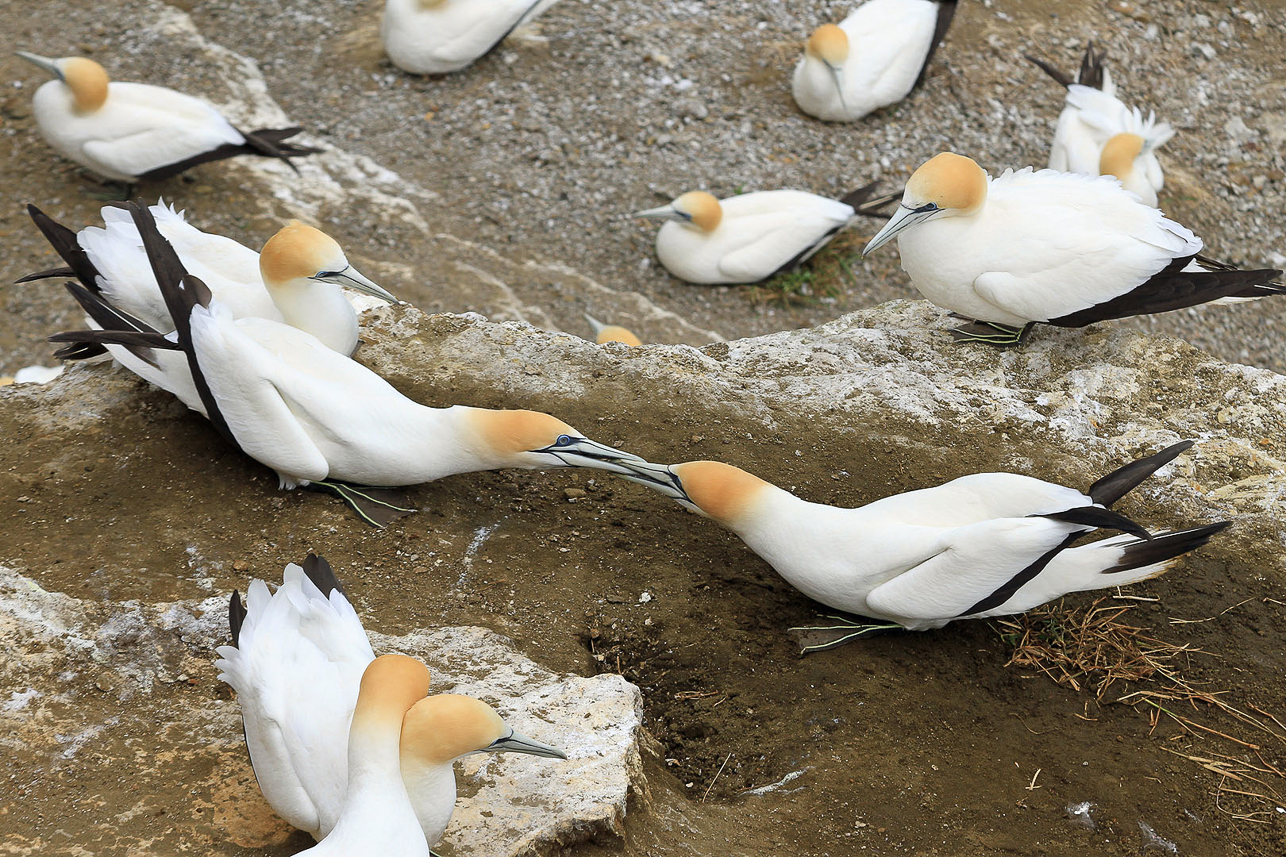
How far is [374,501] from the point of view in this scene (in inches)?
152

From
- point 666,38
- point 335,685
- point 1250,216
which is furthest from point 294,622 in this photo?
point 1250,216

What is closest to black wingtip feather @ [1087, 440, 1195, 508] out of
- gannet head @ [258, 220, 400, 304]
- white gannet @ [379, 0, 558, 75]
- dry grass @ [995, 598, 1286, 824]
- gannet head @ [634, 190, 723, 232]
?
dry grass @ [995, 598, 1286, 824]

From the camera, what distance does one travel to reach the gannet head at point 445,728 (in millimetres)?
2309

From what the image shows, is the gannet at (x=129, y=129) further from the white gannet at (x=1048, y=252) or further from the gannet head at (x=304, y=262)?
the white gannet at (x=1048, y=252)

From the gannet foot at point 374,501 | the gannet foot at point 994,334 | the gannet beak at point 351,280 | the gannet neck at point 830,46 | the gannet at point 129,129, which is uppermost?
the gannet beak at point 351,280

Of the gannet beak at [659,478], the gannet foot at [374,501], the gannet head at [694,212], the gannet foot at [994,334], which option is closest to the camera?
the gannet beak at [659,478]

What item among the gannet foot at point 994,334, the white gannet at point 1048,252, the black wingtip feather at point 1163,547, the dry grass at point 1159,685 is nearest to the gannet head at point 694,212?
the gannet foot at point 994,334

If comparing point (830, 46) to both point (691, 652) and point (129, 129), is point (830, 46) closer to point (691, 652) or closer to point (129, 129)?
point (129, 129)

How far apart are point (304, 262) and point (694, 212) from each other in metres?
3.94

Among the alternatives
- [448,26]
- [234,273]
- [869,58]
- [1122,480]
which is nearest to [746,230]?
[869,58]

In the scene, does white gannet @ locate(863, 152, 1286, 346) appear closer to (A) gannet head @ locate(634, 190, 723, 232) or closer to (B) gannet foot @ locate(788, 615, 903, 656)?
(B) gannet foot @ locate(788, 615, 903, 656)

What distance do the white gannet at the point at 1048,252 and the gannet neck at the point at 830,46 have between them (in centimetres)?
415

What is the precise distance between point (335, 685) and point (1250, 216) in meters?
8.54

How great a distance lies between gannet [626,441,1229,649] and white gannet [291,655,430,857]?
1.33m
